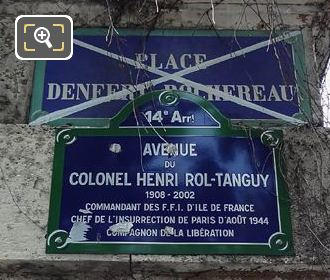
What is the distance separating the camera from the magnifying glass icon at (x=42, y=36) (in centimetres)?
345

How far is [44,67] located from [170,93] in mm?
735

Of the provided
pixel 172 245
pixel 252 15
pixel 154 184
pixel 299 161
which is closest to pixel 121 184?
pixel 154 184

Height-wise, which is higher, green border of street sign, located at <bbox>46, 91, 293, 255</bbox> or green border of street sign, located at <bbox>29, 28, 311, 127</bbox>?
green border of street sign, located at <bbox>29, 28, 311, 127</bbox>

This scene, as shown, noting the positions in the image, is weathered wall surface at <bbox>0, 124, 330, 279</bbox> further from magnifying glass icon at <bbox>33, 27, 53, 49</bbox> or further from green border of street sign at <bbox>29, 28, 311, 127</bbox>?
magnifying glass icon at <bbox>33, 27, 53, 49</bbox>

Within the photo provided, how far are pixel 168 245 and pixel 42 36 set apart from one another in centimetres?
120

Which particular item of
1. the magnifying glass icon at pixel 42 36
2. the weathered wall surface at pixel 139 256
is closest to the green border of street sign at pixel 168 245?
the weathered wall surface at pixel 139 256

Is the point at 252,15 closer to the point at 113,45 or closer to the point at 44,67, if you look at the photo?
the point at 113,45

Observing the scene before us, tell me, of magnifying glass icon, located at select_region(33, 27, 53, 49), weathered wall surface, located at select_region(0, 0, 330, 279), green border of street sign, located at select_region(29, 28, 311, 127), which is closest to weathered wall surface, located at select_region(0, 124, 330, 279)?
weathered wall surface, located at select_region(0, 0, 330, 279)

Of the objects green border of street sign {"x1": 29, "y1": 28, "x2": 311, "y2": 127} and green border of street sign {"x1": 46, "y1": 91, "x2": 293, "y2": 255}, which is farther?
green border of street sign {"x1": 29, "y1": 28, "x2": 311, "y2": 127}

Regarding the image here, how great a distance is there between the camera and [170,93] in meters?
3.83

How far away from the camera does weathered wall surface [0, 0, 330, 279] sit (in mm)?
3453

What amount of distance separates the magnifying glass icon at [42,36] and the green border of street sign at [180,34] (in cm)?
44

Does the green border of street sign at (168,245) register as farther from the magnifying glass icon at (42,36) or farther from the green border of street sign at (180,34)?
the magnifying glass icon at (42,36)

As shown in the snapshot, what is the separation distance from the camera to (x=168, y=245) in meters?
3.44
